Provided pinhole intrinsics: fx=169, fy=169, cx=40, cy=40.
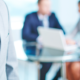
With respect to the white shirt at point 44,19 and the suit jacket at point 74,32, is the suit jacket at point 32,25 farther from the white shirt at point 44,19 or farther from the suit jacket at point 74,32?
the suit jacket at point 74,32

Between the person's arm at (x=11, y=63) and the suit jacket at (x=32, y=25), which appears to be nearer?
the person's arm at (x=11, y=63)

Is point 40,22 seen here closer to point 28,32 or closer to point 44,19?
point 44,19

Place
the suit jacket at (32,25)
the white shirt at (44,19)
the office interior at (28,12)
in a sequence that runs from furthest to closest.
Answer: the office interior at (28,12), the white shirt at (44,19), the suit jacket at (32,25)

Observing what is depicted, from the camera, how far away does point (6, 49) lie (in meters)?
0.90

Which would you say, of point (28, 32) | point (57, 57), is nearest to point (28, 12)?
point (28, 32)

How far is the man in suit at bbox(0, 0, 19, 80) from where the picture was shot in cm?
84

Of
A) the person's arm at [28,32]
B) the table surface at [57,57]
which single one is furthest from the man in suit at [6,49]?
the person's arm at [28,32]

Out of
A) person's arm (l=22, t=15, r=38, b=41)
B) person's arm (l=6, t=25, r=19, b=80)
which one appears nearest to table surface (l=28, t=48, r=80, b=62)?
person's arm (l=6, t=25, r=19, b=80)

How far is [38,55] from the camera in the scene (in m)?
1.87

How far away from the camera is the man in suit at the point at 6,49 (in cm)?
84

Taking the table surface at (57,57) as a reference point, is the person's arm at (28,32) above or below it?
above

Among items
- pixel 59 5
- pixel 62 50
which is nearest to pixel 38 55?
pixel 62 50

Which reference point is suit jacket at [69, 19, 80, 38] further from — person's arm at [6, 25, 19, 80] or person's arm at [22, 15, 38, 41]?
person's arm at [6, 25, 19, 80]

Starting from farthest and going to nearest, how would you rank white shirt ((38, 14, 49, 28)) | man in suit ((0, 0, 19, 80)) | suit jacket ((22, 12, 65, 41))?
white shirt ((38, 14, 49, 28)) → suit jacket ((22, 12, 65, 41)) → man in suit ((0, 0, 19, 80))
